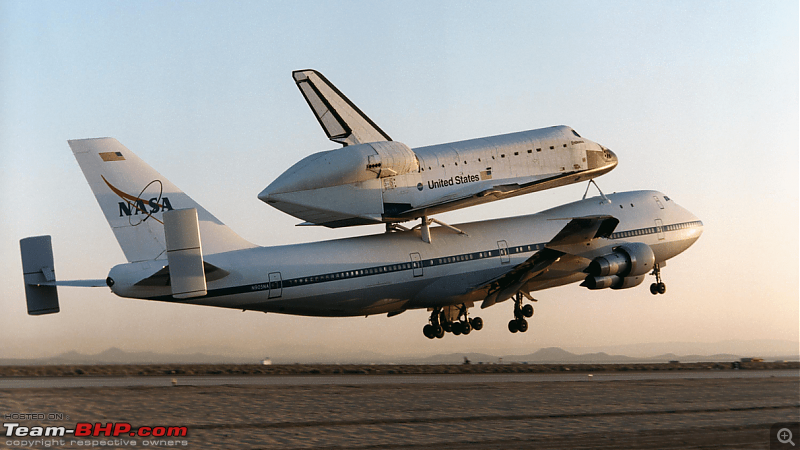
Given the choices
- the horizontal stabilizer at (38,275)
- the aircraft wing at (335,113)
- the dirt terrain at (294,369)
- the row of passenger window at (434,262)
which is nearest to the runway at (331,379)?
the dirt terrain at (294,369)

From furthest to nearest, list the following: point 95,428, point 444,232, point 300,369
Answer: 1. point 300,369
2. point 444,232
3. point 95,428

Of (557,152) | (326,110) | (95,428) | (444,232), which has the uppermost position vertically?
(326,110)

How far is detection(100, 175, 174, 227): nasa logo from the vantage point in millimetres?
32281

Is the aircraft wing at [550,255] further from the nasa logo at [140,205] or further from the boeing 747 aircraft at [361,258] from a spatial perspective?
the nasa logo at [140,205]

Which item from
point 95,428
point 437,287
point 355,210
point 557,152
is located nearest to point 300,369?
point 437,287

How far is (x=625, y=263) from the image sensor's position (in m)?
37.2

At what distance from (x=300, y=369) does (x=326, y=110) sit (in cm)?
1522

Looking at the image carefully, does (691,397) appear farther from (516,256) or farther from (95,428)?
(95,428)

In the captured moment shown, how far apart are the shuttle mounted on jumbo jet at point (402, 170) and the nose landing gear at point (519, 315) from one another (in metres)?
6.11

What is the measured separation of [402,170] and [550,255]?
7895mm

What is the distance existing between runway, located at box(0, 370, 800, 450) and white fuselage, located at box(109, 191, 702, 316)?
11.6 ft

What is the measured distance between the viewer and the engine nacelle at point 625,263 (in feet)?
121

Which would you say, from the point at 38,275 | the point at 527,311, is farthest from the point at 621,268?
the point at 38,275

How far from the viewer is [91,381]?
115ft
